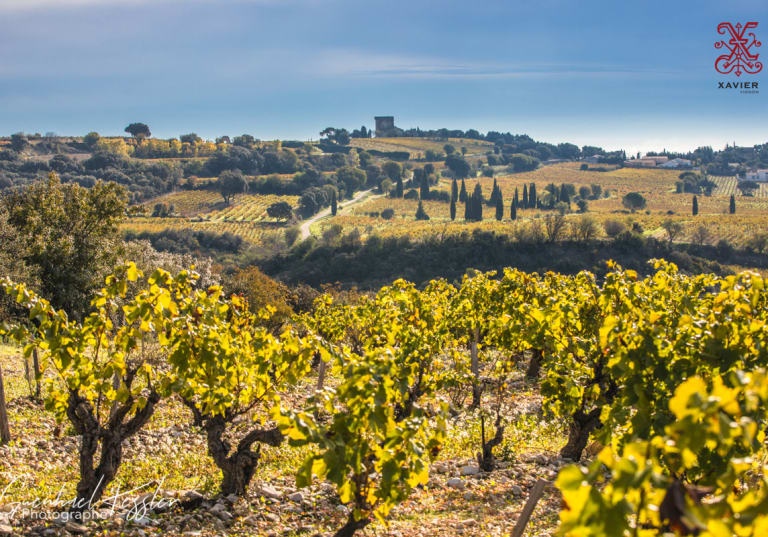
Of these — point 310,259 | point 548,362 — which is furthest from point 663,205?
point 548,362

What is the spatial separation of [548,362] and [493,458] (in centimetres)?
264

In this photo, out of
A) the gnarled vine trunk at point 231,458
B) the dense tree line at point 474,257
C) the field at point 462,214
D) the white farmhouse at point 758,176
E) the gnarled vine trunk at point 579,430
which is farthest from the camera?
the white farmhouse at point 758,176

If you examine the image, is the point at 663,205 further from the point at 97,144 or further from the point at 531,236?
the point at 97,144

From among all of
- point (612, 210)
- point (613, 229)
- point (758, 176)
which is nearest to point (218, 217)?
point (613, 229)

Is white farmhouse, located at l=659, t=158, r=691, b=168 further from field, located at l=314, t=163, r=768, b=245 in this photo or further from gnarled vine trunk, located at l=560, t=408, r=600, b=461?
gnarled vine trunk, located at l=560, t=408, r=600, b=461

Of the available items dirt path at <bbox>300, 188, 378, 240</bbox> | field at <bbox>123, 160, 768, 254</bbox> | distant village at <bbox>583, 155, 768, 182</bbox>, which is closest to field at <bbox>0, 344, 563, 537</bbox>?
field at <bbox>123, 160, 768, 254</bbox>

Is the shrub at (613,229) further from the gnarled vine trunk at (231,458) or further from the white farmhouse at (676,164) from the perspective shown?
the white farmhouse at (676,164)

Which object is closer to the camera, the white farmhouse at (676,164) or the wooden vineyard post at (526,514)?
the wooden vineyard post at (526,514)

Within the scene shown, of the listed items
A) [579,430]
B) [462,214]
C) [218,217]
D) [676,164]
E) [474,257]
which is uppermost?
[676,164]

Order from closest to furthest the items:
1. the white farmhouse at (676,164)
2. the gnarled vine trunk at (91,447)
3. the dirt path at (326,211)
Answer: the gnarled vine trunk at (91,447) → the dirt path at (326,211) → the white farmhouse at (676,164)

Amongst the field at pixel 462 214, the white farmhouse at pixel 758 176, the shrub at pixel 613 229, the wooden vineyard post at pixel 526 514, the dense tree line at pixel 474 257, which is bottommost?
the dense tree line at pixel 474 257

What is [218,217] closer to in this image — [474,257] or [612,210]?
[474,257]

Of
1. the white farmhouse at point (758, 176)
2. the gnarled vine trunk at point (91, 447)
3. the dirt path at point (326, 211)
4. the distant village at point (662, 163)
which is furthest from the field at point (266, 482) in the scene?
the distant village at point (662, 163)

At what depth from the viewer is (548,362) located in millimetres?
7652
